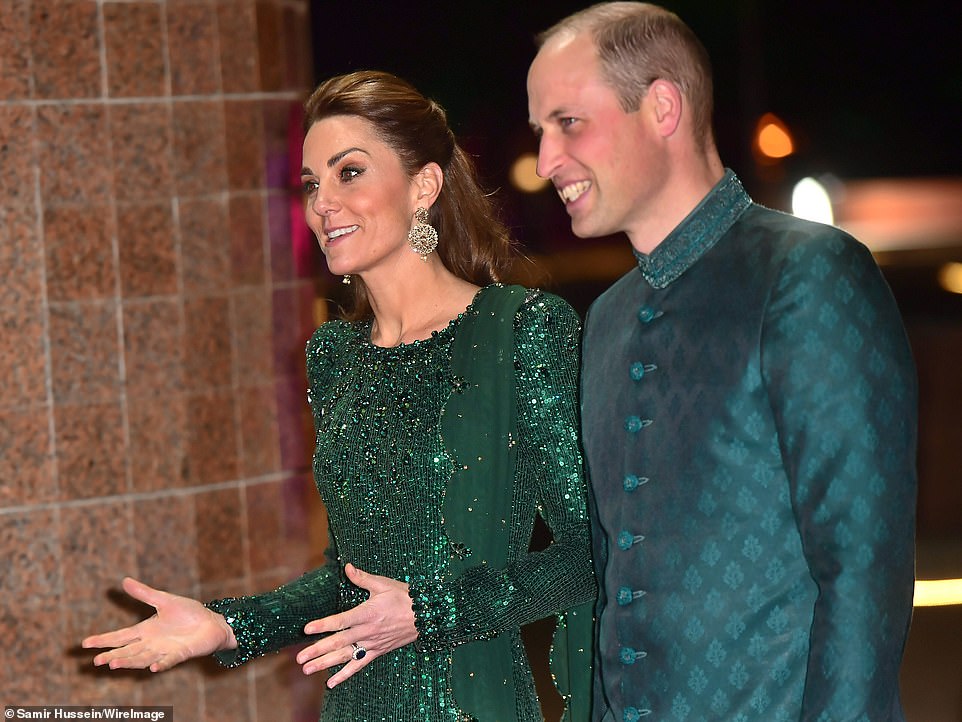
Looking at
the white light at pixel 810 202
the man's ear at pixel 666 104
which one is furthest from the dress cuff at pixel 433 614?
the white light at pixel 810 202

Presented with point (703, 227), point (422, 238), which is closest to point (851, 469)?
point (703, 227)

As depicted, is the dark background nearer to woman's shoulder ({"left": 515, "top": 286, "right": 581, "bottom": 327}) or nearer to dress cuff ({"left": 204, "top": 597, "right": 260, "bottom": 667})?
woman's shoulder ({"left": 515, "top": 286, "right": 581, "bottom": 327})

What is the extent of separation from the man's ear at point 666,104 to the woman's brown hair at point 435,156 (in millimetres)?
856

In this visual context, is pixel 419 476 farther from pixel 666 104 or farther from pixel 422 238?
pixel 666 104

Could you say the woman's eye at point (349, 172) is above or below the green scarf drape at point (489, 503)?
above

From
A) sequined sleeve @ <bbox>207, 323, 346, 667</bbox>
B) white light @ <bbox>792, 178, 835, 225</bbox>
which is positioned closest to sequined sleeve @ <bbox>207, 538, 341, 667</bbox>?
sequined sleeve @ <bbox>207, 323, 346, 667</bbox>

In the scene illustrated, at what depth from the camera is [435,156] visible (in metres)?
2.45

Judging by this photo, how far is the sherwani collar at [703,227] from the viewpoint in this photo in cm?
163

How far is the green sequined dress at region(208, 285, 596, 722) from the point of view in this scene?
83.7 inches

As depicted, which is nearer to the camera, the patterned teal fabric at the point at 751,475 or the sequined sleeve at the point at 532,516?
the patterned teal fabric at the point at 751,475

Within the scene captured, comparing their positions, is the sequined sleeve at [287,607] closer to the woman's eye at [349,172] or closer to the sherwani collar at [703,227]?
the woman's eye at [349,172]

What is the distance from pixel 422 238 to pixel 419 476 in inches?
18.1

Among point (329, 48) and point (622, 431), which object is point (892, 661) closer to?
point (622, 431)

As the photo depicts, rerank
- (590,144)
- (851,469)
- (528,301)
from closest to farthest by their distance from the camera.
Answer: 1. (851,469)
2. (590,144)
3. (528,301)
